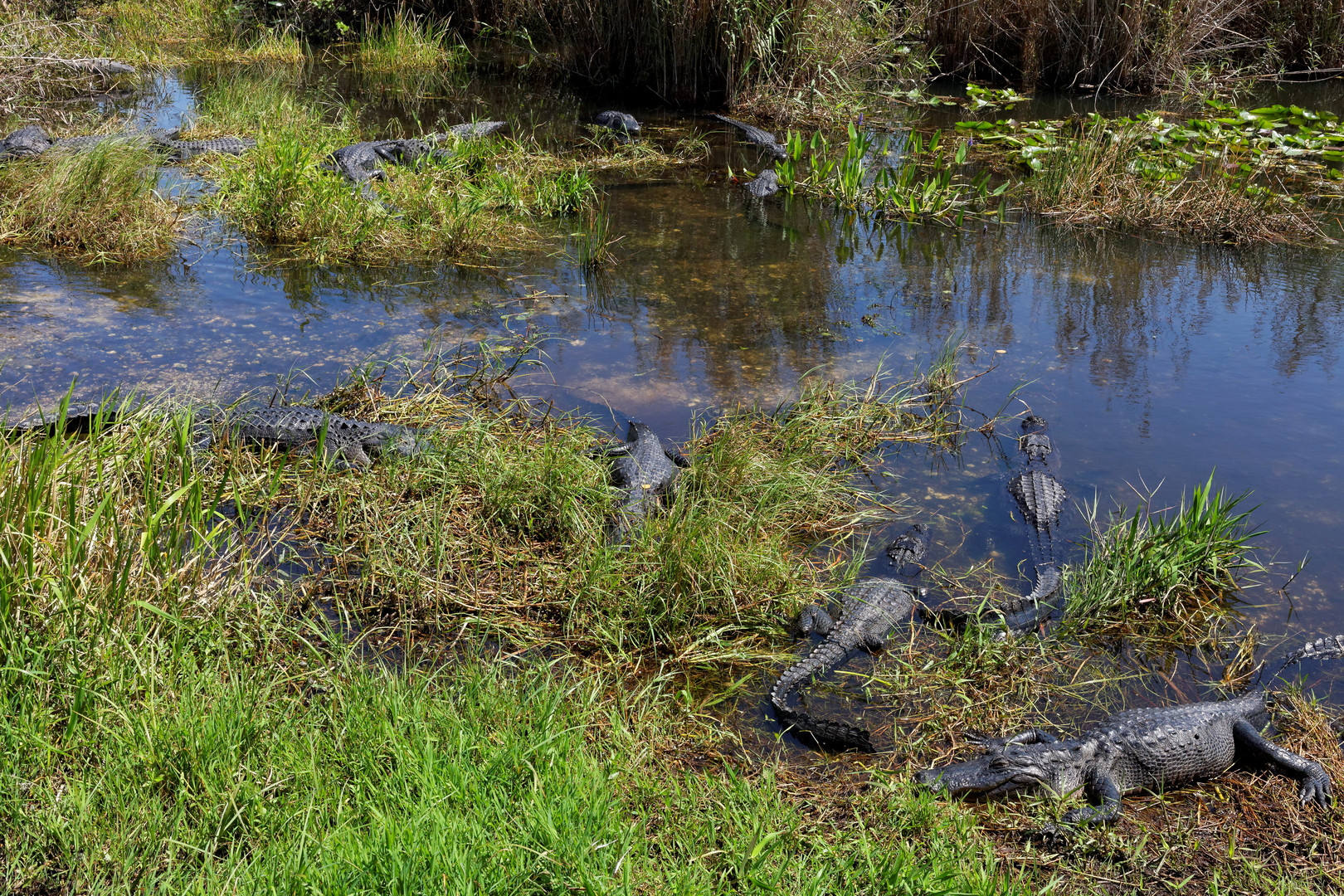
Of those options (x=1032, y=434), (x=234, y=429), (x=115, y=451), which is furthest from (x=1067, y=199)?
(x=115, y=451)

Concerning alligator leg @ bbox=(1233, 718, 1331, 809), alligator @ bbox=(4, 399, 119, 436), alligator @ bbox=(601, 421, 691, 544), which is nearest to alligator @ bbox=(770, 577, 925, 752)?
alligator @ bbox=(601, 421, 691, 544)

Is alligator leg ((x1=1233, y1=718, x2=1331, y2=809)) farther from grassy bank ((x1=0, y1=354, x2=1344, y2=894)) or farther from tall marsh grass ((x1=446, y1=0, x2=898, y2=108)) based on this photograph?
tall marsh grass ((x1=446, y1=0, x2=898, y2=108))

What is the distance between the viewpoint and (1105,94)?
1184cm

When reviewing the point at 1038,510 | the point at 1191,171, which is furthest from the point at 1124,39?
the point at 1038,510

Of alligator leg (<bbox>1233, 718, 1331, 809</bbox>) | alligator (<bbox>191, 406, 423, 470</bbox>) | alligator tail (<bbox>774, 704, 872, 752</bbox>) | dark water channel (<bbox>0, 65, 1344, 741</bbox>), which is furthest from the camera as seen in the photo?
dark water channel (<bbox>0, 65, 1344, 741</bbox>)

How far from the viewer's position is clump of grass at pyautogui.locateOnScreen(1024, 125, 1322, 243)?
7027mm

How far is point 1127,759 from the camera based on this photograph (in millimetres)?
2676

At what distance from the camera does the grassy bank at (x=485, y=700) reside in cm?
210

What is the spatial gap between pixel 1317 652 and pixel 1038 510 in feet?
3.48

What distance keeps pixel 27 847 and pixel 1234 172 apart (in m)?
9.12

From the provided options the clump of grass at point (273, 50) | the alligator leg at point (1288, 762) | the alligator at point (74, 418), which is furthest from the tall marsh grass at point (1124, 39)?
the alligator at point (74, 418)

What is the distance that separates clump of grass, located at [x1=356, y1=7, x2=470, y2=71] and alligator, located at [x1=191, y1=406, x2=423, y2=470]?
9598 millimetres

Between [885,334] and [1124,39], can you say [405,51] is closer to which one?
[1124,39]

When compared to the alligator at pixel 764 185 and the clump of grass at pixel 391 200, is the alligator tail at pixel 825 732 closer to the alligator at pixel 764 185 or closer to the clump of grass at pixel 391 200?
the clump of grass at pixel 391 200
